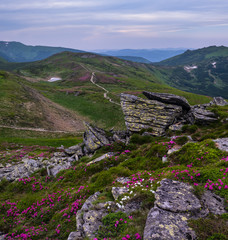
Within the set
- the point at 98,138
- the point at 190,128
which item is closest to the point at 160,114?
the point at 190,128

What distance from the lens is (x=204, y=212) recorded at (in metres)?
7.98

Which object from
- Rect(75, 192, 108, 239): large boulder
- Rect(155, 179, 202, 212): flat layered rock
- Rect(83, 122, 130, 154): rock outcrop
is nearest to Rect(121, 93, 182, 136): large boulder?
Rect(83, 122, 130, 154): rock outcrop

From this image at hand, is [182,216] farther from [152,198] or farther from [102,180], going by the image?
[102,180]

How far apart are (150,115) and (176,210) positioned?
60.6 ft

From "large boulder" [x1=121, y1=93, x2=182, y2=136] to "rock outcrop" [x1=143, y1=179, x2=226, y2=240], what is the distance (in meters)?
13.9

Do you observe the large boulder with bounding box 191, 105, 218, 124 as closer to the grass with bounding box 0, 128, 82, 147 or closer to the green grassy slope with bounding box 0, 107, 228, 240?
the green grassy slope with bounding box 0, 107, 228, 240

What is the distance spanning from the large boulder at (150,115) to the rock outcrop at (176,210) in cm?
1392

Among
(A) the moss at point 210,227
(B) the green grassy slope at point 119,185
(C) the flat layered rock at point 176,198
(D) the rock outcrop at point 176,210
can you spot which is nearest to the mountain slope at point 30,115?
(B) the green grassy slope at point 119,185

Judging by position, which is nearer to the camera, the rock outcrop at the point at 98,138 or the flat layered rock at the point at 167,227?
the flat layered rock at the point at 167,227

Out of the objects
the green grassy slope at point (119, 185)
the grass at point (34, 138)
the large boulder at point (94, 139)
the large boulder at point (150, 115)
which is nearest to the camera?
the green grassy slope at point (119, 185)

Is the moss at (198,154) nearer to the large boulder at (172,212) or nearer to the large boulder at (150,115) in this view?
the large boulder at (172,212)

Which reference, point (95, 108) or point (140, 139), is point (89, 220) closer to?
point (140, 139)

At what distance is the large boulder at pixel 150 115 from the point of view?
78.7 feet

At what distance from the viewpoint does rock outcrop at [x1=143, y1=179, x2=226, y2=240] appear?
6.97 meters
